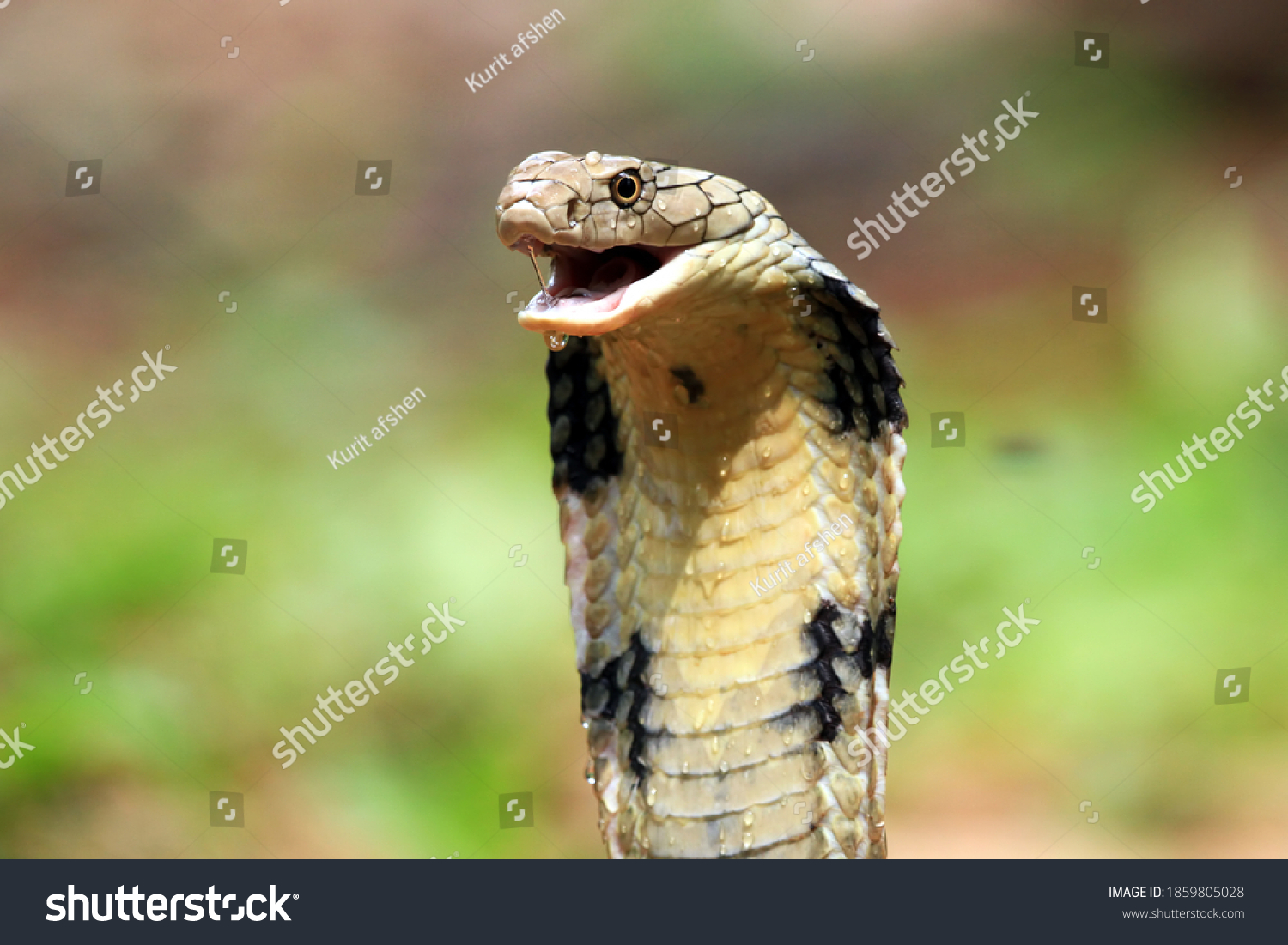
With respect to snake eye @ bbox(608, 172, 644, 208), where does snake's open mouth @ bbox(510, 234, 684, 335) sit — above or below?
below

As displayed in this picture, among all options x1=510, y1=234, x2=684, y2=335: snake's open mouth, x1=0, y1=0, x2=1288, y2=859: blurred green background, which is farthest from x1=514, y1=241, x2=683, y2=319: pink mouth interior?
x1=0, y1=0, x2=1288, y2=859: blurred green background

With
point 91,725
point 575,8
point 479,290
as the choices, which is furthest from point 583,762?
point 575,8

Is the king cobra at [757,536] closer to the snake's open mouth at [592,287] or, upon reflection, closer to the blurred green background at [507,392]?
the snake's open mouth at [592,287]

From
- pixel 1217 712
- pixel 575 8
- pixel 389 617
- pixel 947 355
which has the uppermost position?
pixel 575 8

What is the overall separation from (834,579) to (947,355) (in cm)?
269

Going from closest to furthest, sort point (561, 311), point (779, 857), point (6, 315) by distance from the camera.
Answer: point (561, 311) → point (779, 857) → point (6, 315)

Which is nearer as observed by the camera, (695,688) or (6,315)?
(695,688)

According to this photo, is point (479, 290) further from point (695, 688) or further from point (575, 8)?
point (695, 688)

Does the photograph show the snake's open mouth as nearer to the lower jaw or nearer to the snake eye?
the lower jaw

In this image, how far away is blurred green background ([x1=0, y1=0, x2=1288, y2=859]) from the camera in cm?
368

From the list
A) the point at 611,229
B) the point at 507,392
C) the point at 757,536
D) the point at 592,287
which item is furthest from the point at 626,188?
the point at 507,392

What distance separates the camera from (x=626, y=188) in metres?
1.73

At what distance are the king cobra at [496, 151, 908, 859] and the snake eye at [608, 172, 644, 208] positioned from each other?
9 centimetres

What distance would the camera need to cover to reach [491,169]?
4.48 m
